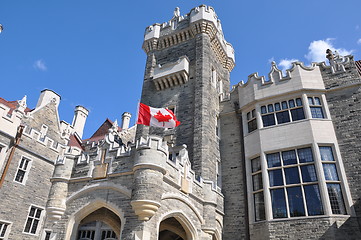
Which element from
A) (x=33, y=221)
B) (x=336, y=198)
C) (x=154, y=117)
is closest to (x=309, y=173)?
(x=336, y=198)

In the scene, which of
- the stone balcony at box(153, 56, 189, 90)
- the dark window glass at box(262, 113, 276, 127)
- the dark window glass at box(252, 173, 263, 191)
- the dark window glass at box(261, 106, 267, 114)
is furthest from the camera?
the stone balcony at box(153, 56, 189, 90)

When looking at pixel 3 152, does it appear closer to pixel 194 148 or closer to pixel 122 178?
pixel 122 178

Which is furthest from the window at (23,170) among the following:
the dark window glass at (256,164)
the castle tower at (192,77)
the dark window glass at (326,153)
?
the dark window glass at (326,153)

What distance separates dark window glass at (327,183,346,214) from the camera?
1408cm

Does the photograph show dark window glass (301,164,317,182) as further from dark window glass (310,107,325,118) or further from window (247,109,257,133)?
window (247,109,257,133)

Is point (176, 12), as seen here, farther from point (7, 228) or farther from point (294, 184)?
point (7, 228)

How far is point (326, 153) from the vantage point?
51.0 feet

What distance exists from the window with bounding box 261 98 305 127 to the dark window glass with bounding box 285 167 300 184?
3.12 m

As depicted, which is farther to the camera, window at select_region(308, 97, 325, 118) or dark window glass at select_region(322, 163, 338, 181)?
window at select_region(308, 97, 325, 118)

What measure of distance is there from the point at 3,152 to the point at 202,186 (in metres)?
10.1

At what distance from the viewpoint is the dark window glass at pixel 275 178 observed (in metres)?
15.7

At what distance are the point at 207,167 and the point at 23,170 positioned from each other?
32.5 feet

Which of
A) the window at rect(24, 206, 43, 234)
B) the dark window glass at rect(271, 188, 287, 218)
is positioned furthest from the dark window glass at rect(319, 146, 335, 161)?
the window at rect(24, 206, 43, 234)

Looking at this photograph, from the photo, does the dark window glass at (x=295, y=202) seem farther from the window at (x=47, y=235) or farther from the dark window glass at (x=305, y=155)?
the window at (x=47, y=235)
